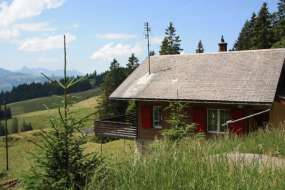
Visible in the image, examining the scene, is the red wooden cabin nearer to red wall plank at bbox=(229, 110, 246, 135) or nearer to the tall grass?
red wall plank at bbox=(229, 110, 246, 135)

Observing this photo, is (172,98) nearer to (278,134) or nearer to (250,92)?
(250,92)

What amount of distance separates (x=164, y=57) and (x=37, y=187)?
24532 mm

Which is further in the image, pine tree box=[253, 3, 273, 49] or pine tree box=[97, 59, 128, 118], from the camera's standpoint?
pine tree box=[97, 59, 128, 118]

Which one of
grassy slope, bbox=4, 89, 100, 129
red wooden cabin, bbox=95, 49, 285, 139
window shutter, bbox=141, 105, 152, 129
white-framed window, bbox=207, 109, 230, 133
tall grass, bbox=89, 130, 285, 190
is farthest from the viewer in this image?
window shutter, bbox=141, 105, 152, 129

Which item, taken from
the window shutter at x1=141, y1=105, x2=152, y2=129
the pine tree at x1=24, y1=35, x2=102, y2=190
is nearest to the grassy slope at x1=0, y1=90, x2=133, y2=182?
the pine tree at x1=24, y1=35, x2=102, y2=190

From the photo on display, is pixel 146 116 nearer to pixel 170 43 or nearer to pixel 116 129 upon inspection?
pixel 116 129

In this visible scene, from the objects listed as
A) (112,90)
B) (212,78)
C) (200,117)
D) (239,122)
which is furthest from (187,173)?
(112,90)

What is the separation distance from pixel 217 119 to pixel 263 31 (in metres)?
36.8

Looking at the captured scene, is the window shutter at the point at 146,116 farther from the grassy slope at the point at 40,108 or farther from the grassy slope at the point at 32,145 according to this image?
the grassy slope at the point at 40,108

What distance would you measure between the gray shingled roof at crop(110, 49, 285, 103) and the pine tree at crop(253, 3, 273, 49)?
3131 centimetres

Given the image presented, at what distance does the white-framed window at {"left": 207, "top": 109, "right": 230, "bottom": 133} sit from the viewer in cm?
2450

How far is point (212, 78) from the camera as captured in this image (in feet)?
84.3

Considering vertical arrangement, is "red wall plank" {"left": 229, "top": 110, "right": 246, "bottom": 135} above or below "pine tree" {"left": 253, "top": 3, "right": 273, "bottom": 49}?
below

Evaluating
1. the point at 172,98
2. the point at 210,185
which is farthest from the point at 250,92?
the point at 210,185
